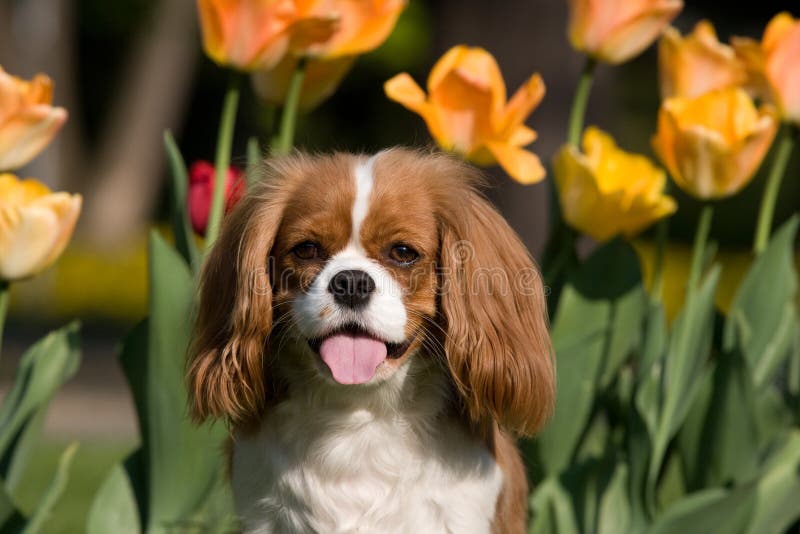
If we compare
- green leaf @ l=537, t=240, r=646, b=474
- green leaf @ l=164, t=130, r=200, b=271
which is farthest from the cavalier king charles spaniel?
green leaf @ l=537, t=240, r=646, b=474

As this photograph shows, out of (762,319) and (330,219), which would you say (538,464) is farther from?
(330,219)

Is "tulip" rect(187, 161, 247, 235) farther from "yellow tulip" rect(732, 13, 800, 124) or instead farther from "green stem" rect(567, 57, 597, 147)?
"yellow tulip" rect(732, 13, 800, 124)

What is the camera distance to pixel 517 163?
10.6ft

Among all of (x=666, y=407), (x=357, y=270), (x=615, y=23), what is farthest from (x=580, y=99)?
(x=357, y=270)

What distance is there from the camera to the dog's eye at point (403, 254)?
278 centimetres

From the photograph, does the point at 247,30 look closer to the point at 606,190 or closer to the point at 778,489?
the point at 606,190

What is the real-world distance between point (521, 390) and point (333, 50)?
107 centimetres

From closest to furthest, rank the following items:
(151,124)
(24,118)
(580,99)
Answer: (24,118)
(580,99)
(151,124)

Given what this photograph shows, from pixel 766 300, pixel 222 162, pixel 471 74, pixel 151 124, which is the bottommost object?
pixel 151 124

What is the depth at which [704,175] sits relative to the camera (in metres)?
3.25

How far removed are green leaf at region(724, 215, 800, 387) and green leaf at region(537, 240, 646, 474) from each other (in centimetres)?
31

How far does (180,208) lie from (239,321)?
542mm

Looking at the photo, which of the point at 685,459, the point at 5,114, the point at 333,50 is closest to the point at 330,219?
the point at 333,50

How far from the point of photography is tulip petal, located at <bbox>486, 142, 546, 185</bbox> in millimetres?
3209
